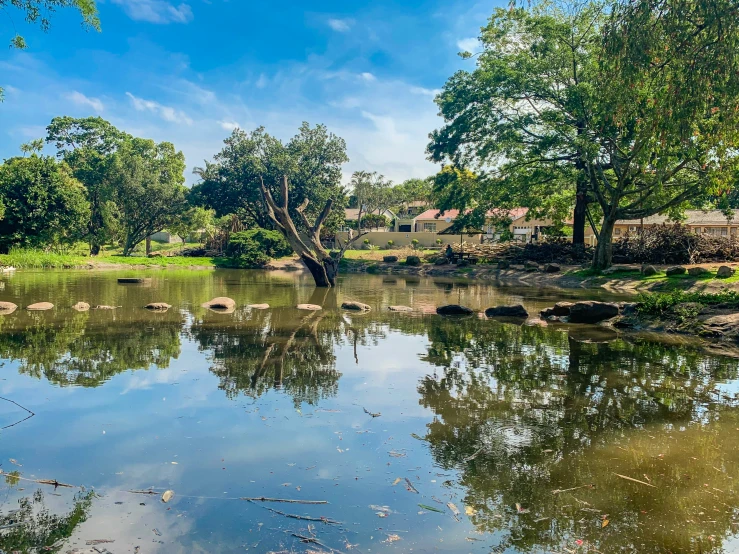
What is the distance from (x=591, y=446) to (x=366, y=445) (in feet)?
8.33

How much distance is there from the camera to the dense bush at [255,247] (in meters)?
49.1

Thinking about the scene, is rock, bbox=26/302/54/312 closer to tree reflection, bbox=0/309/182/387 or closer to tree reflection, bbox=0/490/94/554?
tree reflection, bbox=0/309/182/387

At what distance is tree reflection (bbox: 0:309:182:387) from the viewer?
962 cm

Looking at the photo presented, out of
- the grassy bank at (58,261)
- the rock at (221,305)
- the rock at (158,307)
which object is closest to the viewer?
the rock at (158,307)

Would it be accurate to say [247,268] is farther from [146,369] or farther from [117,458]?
[117,458]

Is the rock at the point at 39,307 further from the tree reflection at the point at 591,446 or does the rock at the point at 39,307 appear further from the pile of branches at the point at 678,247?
the pile of branches at the point at 678,247

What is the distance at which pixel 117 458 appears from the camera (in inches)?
231

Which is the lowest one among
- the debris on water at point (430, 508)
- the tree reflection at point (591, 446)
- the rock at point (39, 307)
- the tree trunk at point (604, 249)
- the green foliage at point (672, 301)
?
the debris on water at point (430, 508)

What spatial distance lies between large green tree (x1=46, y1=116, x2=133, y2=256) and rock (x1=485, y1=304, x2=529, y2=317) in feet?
136

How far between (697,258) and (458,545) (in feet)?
108

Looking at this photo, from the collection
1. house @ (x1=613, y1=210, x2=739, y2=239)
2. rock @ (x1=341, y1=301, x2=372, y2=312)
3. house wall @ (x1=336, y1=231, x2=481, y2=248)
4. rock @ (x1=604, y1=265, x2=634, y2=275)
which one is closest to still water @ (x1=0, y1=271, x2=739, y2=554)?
rock @ (x1=341, y1=301, x2=372, y2=312)

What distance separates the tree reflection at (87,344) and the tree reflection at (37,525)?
13.8 ft

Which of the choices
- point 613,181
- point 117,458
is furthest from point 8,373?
point 613,181

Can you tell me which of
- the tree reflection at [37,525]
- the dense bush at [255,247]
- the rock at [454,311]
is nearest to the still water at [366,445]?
the tree reflection at [37,525]
